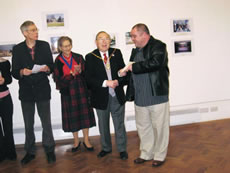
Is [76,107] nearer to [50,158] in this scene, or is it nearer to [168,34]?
[50,158]

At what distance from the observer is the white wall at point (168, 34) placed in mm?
3980

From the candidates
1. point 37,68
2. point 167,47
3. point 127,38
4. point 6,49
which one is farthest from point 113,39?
point 6,49

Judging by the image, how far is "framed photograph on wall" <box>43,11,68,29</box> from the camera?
398cm

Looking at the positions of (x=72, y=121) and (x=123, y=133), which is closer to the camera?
(x=123, y=133)

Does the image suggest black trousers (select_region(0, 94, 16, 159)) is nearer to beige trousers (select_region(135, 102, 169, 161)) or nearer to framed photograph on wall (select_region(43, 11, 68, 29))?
framed photograph on wall (select_region(43, 11, 68, 29))

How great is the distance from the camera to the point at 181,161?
2789mm

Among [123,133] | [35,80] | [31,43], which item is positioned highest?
[31,43]

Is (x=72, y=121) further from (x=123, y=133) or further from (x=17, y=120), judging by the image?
(x=17, y=120)

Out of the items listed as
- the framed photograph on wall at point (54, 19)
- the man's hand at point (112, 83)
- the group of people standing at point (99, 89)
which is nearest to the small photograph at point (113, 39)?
the framed photograph on wall at point (54, 19)

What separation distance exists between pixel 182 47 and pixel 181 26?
0.41 m

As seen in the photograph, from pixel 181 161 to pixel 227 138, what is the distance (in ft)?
3.86

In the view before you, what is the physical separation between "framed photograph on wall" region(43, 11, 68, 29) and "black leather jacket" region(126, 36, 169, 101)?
6.77 ft

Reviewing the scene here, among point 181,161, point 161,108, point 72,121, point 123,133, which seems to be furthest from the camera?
point 72,121

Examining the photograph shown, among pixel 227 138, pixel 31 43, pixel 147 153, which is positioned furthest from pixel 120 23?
pixel 227 138
